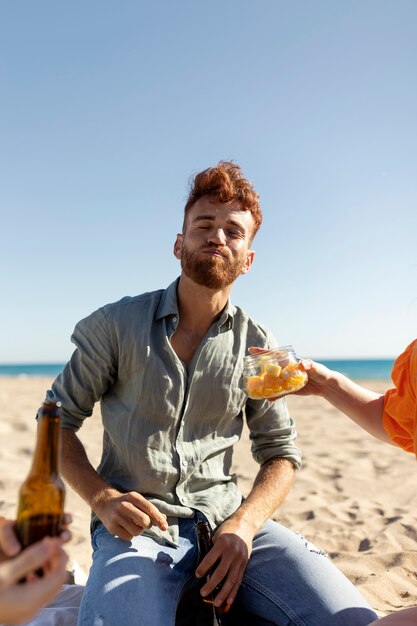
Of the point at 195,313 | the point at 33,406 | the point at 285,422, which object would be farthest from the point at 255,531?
the point at 33,406

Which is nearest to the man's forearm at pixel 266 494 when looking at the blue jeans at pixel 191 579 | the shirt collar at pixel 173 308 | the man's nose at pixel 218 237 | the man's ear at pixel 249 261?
the blue jeans at pixel 191 579

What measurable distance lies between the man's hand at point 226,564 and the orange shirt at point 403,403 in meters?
0.79

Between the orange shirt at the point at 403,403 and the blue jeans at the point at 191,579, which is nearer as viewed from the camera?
the blue jeans at the point at 191,579

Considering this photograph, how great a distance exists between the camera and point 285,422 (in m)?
2.95

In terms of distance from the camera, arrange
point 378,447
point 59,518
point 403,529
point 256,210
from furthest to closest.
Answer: point 378,447
point 403,529
point 256,210
point 59,518

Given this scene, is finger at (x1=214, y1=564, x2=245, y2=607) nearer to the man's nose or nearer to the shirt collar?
the shirt collar

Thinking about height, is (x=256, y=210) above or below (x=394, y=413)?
above

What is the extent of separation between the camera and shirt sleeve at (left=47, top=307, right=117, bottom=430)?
2.64 metres

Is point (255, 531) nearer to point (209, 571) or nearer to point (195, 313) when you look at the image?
point (209, 571)

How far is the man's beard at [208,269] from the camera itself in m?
2.75

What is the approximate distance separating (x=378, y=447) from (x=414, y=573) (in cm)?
398

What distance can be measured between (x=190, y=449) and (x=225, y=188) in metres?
1.32

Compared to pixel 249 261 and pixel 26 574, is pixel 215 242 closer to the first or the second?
pixel 249 261

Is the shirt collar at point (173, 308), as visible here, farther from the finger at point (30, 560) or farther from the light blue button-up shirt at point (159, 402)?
the finger at point (30, 560)
